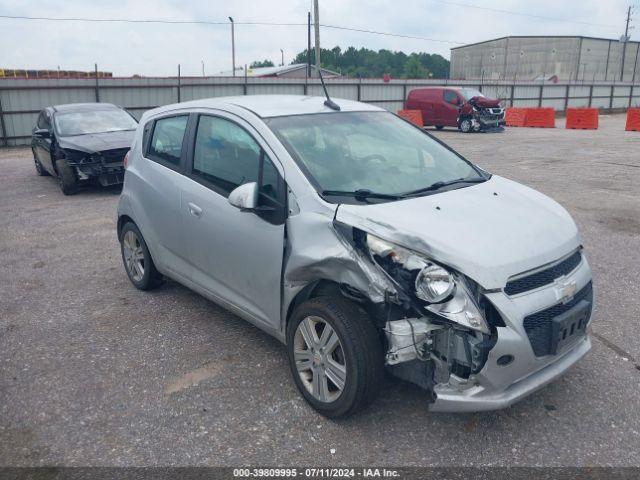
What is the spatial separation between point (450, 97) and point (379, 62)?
276ft

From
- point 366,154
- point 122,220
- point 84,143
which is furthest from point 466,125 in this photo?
point 366,154

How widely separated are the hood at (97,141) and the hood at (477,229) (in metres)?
8.00

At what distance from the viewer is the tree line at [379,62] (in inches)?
3762

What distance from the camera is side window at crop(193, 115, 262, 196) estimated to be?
3.58m

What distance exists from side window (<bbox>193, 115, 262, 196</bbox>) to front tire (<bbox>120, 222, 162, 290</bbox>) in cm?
120

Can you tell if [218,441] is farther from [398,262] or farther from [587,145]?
[587,145]

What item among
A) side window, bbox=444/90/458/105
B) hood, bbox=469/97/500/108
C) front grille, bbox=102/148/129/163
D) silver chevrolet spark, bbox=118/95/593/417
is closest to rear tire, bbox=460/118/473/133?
hood, bbox=469/97/500/108

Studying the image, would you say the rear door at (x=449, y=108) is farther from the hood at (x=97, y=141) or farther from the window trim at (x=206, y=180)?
the window trim at (x=206, y=180)

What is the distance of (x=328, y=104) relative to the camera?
13.5 ft

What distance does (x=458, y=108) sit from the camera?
73.4 ft

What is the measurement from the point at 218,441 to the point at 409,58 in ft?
361

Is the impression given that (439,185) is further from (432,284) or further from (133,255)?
(133,255)

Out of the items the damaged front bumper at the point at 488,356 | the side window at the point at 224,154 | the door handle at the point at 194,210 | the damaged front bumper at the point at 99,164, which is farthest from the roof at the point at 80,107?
the damaged front bumper at the point at 488,356

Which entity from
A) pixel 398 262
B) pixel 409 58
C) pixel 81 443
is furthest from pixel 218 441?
pixel 409 58
